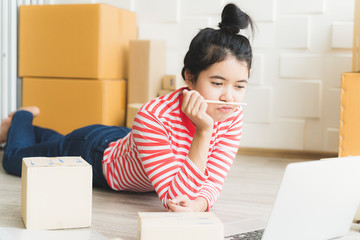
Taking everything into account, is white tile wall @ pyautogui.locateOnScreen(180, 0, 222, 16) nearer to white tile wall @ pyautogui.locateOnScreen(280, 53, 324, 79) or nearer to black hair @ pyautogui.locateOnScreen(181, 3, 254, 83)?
white tile wall @ pyautogui.locateOnScreen(280, 53, 324, 79)

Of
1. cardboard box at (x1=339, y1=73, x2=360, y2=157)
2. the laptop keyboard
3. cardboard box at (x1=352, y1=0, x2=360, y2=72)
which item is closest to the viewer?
the laptop keyboard

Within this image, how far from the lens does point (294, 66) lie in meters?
2.41

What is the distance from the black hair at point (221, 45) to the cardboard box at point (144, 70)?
1.24 metres

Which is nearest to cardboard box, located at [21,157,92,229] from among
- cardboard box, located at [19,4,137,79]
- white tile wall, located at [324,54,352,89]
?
cardboard box, located at [19,4,137,79]

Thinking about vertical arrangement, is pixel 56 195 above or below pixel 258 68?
below

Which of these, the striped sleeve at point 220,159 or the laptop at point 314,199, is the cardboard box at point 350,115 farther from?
the laptop at point 314,199

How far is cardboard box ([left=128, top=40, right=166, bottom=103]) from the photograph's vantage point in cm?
248

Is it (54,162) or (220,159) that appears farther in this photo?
(220,159)

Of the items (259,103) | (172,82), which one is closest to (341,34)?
(259,103)

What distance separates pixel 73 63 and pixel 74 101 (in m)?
0.19

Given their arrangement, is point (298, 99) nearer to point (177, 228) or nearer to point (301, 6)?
point (301, 6)

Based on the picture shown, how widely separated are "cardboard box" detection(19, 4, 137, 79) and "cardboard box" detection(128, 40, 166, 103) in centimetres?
9

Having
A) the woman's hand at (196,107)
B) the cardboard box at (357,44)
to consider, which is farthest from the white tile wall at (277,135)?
the woman's hand at (196,107)

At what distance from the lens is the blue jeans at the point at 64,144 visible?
1581mm
